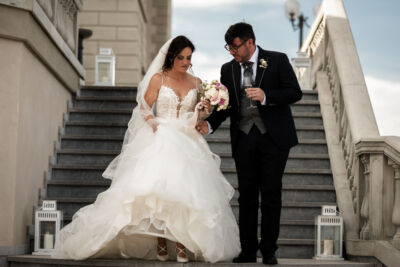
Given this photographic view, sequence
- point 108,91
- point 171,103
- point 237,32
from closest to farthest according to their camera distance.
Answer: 1. point 237,32
2. point 171,103
3. point 108,91

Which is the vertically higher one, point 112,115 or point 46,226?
point 112,115

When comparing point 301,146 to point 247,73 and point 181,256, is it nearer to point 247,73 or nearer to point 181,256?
point 247,73

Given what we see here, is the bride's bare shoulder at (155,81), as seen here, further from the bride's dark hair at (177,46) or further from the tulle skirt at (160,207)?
the tulle skirt at (160,207)

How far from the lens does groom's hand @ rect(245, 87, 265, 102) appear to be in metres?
5.37

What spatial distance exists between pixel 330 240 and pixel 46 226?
2712mm

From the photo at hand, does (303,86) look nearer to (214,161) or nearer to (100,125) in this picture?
(100,125)

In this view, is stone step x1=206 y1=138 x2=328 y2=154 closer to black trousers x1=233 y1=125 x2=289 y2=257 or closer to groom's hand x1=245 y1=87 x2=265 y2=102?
black trousers x1=233 y1=125 x2=289 y2=257

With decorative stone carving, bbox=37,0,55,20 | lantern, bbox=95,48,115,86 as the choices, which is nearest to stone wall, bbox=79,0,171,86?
lantern, bbox=95,48,115,86

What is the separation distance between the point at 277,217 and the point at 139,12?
11.1 metres

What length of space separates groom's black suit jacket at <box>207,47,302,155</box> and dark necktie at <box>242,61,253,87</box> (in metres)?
0.04

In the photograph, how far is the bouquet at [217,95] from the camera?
5.49 metres

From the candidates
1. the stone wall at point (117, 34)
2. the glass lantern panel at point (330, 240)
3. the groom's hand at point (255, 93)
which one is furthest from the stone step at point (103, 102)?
the stone wall at point (117, 34)

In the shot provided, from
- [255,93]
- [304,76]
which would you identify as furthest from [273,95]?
[304,76]

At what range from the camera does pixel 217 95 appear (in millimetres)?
5500
